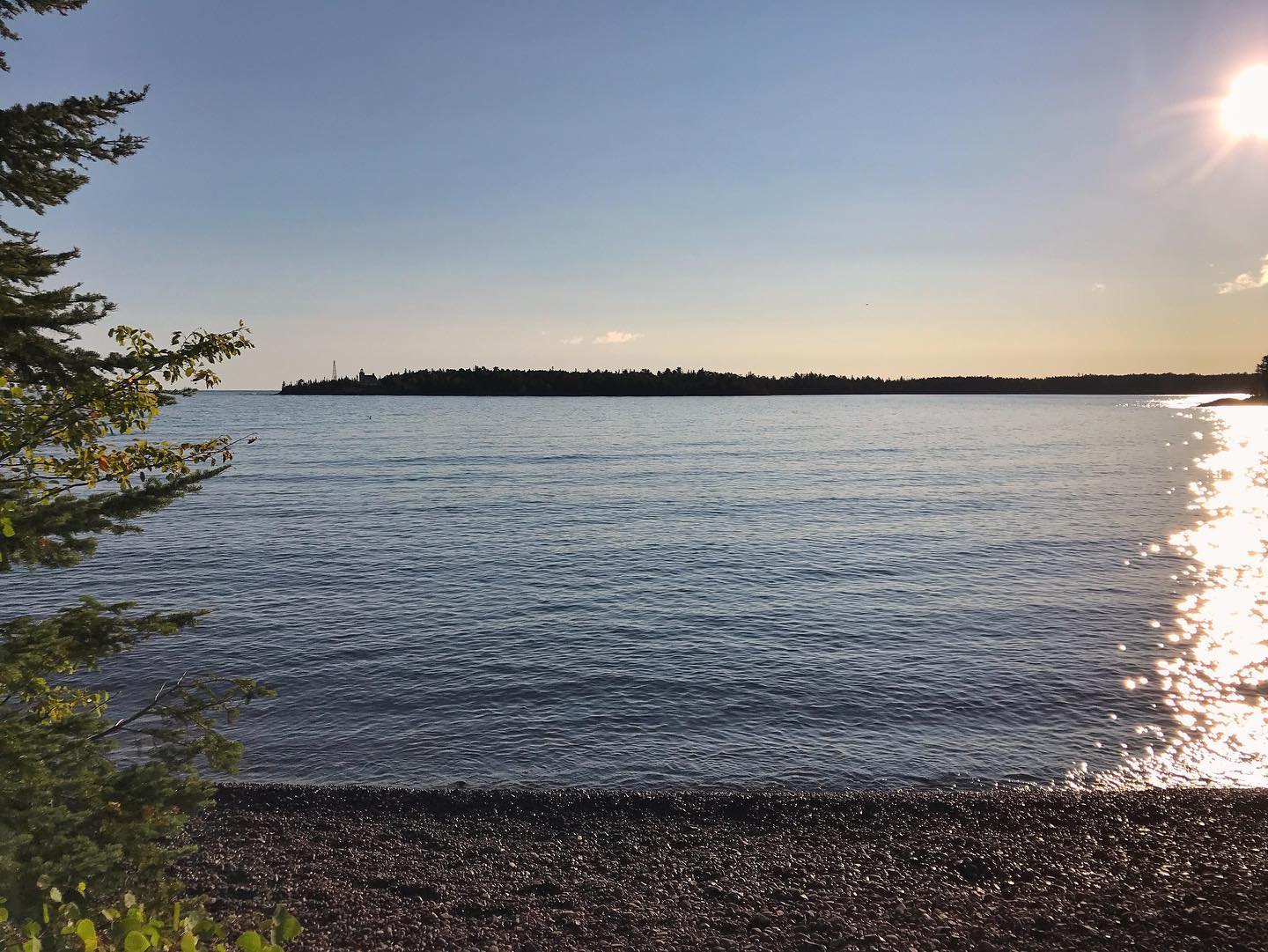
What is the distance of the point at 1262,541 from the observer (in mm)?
45531

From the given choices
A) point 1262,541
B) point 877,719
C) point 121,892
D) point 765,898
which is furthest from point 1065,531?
point 121,892

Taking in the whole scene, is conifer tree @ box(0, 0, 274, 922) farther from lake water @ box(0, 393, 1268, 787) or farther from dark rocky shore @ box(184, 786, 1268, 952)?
lake water @ box(0, 393, 1268, 787)

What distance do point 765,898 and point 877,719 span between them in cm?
860

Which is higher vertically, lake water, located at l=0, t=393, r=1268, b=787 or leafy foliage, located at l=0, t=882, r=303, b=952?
leafy foliage, located at l=0, t=882, r=303, b=952

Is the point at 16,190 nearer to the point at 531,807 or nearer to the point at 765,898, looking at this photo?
the point at 531,807

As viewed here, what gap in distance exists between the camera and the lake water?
60.6ft

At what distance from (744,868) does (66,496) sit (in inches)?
437

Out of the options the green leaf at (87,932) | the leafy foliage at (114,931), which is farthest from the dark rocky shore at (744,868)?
the green leaf at (87,932)

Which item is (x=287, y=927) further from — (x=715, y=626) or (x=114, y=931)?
(x=715, y=626)

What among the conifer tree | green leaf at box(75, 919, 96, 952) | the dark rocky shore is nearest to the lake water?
the dark rocky shore

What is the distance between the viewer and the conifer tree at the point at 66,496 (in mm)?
8547

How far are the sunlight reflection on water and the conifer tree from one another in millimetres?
17732

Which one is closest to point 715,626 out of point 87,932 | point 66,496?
point 66,496

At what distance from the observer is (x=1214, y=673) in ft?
78.1
